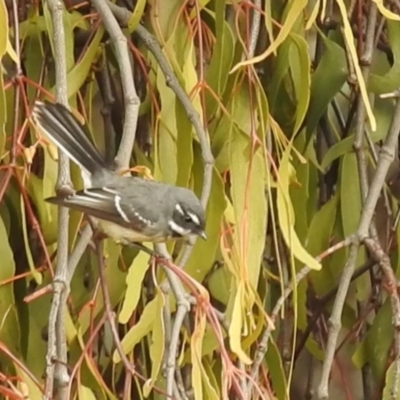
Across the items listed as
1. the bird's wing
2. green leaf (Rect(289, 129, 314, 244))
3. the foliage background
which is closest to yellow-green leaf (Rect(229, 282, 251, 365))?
the foliage background

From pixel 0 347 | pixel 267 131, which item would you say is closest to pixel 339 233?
pixel 267 131

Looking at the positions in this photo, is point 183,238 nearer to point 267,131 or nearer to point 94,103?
point 267,131

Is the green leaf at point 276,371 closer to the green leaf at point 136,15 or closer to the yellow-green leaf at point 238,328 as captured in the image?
the yellow-green leaf at point 238,328

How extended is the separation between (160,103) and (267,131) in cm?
10

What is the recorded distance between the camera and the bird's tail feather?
0.72 m

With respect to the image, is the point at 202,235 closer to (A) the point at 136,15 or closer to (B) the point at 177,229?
(B) the point at 177,229

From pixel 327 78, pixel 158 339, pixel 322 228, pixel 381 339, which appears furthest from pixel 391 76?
pixel 158 339

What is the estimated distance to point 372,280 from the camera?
107 cm

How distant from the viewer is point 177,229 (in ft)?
2.63

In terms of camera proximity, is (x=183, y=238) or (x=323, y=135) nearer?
(x=183, y=238)

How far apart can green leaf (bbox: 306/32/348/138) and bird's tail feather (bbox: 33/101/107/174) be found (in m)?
0.28

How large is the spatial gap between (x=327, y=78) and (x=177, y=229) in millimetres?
256

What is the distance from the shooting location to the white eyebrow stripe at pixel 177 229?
2.60ft

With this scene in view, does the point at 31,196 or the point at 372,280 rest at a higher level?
the point at 31,196
